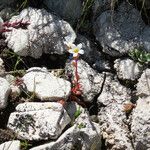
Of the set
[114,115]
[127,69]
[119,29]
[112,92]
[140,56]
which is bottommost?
[114,115]

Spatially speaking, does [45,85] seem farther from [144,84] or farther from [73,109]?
[144,84]

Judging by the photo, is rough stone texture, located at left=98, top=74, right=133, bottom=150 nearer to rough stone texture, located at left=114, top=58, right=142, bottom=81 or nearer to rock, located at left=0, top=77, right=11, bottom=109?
rough stone texture, located at left=114, top=58, right=142, bottom=81

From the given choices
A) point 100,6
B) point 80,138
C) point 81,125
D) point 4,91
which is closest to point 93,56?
point 100,6

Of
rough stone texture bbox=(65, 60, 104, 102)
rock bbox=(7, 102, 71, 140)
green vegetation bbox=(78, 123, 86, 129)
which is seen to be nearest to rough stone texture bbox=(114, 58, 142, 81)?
rough stone texture bbox=(65, 60, 104, 102)

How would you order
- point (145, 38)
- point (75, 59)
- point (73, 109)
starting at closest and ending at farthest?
point (75, 59) < point (73, 109) < point (145, 38)

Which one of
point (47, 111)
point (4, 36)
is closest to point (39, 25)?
point (4, 36)

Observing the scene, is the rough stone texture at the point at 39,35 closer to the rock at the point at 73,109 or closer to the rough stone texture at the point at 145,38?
A: the rock at the point at 73,109
